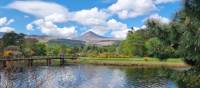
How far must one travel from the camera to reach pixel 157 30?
1082cm

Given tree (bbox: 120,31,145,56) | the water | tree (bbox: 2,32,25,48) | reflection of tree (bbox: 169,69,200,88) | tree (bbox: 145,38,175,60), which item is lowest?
the water

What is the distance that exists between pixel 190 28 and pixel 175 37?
3.42 ft

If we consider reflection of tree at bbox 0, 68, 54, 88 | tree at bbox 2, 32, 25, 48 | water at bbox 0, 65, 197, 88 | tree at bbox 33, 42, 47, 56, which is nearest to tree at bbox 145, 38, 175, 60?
water at bbox 0, 65, 197, 88

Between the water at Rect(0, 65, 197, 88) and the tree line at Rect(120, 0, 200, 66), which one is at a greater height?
the tree line at Rect(120, 0, 200, 66)

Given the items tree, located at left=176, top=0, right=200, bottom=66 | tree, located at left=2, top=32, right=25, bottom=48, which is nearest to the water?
tree, located at left=176, top=0, right=200, bottom=66

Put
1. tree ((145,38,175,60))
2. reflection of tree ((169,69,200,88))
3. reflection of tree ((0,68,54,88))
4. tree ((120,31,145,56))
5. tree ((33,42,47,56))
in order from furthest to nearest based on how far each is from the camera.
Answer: tree ((33,42,47,56)), tree ((120,31,145,56)), reflection of tree ((0,68,54,88)), tree ((145,38,175,60)), reflection of tree ((169,69,200,88))

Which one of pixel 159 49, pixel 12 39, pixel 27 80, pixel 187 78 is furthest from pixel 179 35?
pixel 12 39

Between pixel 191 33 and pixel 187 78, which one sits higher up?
pixel 191 33

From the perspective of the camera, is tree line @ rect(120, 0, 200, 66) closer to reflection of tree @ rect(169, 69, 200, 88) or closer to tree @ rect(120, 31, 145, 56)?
reflection of tree @ rect(169, 69, 200, 88)

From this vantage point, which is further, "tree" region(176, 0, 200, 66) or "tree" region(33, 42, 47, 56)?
"tree" region(33, 42, 47, 56)

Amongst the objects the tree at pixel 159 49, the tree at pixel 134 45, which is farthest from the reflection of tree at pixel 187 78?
the tree at pixel 134 45

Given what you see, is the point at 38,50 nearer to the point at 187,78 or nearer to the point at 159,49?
the point at 159,49

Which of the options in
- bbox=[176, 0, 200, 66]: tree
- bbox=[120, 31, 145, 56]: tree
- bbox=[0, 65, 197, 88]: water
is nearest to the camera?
bbox=[176, 0, 200, 66]: tree

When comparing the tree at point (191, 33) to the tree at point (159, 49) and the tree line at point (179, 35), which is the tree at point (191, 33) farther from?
the tree at point (159, 49)
